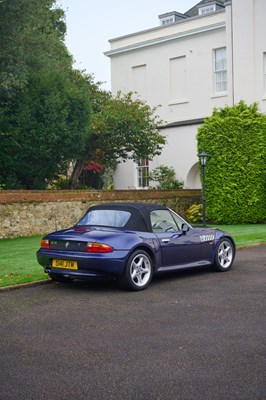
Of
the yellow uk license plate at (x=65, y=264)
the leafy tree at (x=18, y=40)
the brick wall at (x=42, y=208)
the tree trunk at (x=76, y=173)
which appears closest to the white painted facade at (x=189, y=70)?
the tree trunk at (x=76, y=173)

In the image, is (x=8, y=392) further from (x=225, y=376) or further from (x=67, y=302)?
(x=67, y=302)

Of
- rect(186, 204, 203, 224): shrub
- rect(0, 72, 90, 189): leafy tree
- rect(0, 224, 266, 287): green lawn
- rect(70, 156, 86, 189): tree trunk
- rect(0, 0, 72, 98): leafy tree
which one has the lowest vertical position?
rect(0, 224, 266, 287): green lawn

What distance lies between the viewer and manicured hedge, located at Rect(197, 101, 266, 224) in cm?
2427

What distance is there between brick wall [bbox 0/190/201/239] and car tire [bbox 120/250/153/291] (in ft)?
34.6

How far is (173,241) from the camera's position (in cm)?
1016

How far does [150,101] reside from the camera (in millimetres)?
34875

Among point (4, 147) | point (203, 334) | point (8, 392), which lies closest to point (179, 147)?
point (4, 147)

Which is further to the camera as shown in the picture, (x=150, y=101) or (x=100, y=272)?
(x=150, y=101)

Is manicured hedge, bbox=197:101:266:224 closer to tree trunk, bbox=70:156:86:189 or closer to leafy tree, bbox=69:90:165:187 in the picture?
leafy tree, bbox=69:90:165:187

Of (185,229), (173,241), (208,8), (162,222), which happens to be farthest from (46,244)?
(208,8)

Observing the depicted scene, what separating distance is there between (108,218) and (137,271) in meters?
1.20

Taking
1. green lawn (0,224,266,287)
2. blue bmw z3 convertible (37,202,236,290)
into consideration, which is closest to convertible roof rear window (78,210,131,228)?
blue bmw z3 convertible (37,202,236,290)

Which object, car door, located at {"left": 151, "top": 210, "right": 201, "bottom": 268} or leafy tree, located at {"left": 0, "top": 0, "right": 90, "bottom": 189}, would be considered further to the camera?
leafy tree, located at {"left": 0, "top": 0, "right": 90, "bottom": 189}

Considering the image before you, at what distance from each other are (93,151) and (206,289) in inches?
764
